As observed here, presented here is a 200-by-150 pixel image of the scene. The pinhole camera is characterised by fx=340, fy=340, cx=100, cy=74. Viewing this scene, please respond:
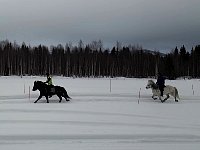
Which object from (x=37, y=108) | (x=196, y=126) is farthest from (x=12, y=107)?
(x=196, y=126)

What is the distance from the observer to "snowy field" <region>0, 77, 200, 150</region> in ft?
42.2

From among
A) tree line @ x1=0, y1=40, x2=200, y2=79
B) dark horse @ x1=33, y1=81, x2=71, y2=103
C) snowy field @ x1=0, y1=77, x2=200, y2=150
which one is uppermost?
tree line @ x1=0, y1=40, x2=200, y2=79

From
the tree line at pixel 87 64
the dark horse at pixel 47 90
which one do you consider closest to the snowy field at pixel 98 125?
the dark horse at pixel 47 90

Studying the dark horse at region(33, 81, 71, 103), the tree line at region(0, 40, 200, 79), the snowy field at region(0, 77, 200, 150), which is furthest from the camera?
the tree line at region(0, 40, 200, 79)

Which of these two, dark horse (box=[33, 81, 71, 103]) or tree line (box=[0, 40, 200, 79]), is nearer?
dark horse (box=[33, 81, 71, 103])

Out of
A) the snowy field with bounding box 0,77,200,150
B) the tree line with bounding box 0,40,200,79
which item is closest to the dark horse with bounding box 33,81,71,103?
the snowy field with bounding box 0,77,200,150

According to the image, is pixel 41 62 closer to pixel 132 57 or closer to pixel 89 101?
pixel 132 57

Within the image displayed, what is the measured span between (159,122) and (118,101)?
844 centimetres

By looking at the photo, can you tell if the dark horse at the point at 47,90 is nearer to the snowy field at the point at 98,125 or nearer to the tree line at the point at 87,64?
the snowy field at the point at 98,125

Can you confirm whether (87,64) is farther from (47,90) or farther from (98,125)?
(98,125)

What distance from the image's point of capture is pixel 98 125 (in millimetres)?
16328

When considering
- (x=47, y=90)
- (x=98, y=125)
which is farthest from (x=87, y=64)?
(x=98, y=125)

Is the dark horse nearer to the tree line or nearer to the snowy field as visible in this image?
the snowy field

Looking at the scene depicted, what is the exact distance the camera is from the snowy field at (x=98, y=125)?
42.2ft
